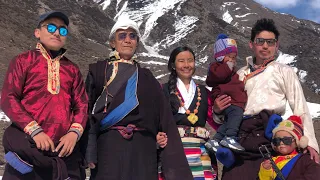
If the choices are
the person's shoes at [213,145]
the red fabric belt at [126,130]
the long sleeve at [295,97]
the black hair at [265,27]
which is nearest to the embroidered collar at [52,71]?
the red fabric belt at [126,130]

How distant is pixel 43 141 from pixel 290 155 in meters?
2.12

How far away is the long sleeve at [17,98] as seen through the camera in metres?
2.88

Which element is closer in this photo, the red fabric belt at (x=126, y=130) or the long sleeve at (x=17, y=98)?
the long sleeve at (x=17, y=98)

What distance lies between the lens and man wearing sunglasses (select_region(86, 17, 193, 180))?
325cm

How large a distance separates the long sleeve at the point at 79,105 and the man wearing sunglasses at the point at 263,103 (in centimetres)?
132

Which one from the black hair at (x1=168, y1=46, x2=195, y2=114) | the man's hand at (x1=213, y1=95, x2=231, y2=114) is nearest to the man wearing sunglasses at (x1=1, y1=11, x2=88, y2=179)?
the black hair at (x1=168, y1=46, x2=195, y2=114)

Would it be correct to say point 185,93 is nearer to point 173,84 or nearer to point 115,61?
point 173,84

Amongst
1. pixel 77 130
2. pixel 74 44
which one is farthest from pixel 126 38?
pixel 74 44

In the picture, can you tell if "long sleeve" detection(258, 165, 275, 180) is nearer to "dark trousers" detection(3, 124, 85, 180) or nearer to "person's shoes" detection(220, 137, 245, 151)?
"person's shoes" detection(220, 137, 245, 151)

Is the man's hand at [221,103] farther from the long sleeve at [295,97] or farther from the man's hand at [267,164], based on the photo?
the man's hand at [267,164]

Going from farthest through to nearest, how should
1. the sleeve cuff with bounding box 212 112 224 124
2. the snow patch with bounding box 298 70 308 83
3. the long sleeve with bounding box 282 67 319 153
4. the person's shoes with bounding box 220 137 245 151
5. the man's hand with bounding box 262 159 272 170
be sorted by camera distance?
the snow patch with bounding box 298 70 308 83
the sleeve cuff with bounding box 212 112 224 124
the long sleeve with bounding box 282 67 319 153
the person's shoes with bounding box 220 137 245 151
the man's hand with bounding box 262 159 272 170

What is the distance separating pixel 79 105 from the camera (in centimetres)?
318

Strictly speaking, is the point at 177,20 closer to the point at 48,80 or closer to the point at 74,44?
the point at 74,44

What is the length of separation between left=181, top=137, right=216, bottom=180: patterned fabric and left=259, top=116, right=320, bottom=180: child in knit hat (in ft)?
1.75
